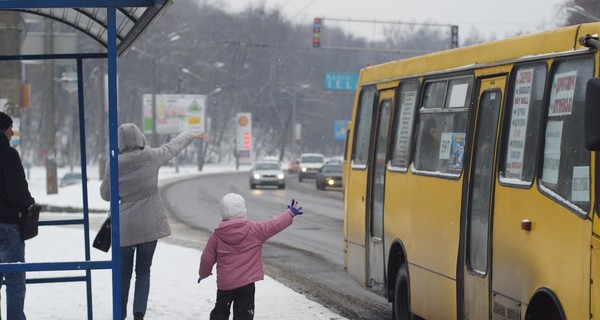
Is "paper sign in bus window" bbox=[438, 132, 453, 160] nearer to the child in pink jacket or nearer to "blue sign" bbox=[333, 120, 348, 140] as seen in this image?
the child in pink jacket

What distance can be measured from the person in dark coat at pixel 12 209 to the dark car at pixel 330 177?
43.8 meters

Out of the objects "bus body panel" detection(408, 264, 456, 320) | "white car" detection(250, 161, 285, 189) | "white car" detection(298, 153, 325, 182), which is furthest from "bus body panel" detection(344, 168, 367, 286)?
"white car" detection(298, 153, 325, 182)

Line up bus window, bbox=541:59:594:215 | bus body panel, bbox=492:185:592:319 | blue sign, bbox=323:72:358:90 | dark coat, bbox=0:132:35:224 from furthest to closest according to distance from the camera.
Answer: blue sign, bbox=323:72:358:90
dark coat, bbox=0:132:35:224
bus window, bbox=541:59:594:215
bus body panel, bbox=492:185:592:319

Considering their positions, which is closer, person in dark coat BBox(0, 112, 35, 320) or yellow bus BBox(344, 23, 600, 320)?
yellow bus BBox(344, 23, 600, 320)

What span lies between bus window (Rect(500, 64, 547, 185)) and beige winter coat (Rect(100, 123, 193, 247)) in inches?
120

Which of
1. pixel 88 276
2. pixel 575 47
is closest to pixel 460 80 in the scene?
pixel 575 47

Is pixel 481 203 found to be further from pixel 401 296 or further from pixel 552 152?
pixel 401 296

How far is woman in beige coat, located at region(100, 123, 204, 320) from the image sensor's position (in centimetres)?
948

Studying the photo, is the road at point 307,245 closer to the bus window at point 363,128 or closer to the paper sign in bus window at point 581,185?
the bus window at point 363,128

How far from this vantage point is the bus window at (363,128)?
11.8m

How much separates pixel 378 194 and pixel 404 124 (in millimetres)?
922

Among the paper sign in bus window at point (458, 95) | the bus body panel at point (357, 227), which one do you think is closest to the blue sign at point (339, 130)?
the bus body panel at point (357, 227)

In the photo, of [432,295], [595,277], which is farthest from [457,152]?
[595,277]

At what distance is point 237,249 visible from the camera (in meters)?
7.90
